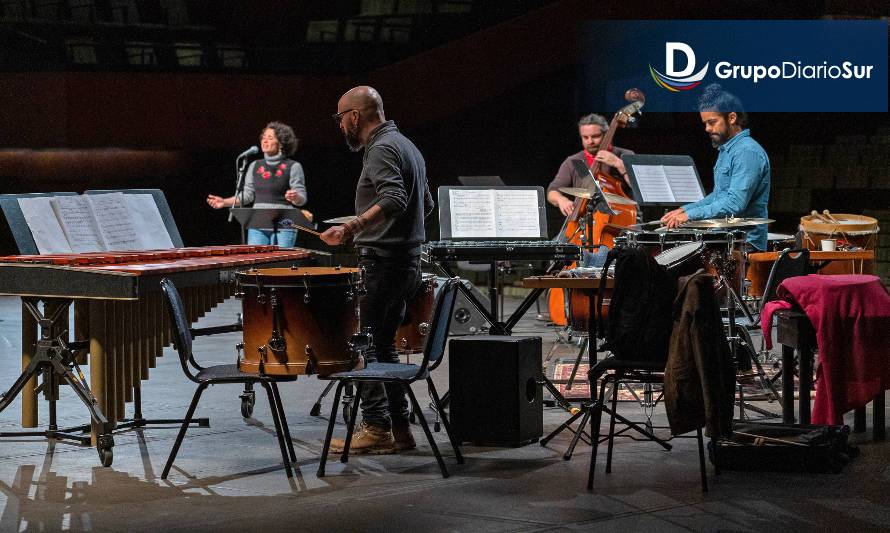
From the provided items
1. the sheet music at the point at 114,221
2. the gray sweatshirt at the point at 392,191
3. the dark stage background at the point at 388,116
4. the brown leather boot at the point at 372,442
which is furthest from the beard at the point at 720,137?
the dark stage background at the point at 388,116

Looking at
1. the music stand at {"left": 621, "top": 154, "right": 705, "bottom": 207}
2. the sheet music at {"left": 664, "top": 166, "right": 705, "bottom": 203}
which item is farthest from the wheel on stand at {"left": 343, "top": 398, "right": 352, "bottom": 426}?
the sheet music at {"left": 664, "top": 166, "right": 705, "bottom": 203}

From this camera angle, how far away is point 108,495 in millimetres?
4504

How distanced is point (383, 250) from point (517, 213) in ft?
3.80

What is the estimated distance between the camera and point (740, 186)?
6547mm

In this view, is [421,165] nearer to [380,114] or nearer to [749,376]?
[380,114]

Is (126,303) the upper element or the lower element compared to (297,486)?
upper

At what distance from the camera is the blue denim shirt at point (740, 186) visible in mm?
6523

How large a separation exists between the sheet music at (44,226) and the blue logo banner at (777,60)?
7261 millimetres

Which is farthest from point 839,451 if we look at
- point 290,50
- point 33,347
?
point 290,50

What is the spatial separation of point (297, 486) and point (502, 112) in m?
9.43

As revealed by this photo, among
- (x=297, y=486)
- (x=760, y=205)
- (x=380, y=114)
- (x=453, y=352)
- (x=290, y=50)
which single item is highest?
(x=290, y=50)

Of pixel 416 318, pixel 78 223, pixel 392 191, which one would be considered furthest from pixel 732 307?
pixel 78 223

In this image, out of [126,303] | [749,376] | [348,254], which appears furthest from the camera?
[348,254]

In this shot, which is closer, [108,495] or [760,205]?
[108,495]
